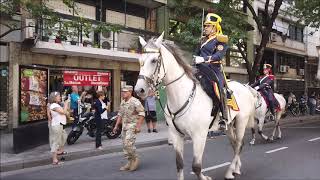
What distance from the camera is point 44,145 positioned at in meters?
13.8

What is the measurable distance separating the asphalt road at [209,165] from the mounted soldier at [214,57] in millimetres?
1987

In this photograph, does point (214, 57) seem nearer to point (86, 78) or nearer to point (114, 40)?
point (86, 78)

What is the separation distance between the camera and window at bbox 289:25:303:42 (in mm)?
42938

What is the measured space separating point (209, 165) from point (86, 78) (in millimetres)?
11943

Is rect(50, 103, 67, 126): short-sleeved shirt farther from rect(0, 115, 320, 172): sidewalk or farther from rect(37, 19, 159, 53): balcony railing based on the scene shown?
rect(37, 19, 159, 53): balcony railing

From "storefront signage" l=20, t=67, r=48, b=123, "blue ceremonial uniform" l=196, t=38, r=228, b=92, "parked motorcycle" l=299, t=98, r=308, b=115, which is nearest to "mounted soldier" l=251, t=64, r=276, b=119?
"storefront signage" l=20, t=67, r=48, b=123

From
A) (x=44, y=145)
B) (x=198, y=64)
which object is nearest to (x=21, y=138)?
(x=44, y=145)

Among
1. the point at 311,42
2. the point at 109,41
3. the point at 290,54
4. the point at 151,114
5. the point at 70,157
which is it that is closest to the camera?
the point at 70,157

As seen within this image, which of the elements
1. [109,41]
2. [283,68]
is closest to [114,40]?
[109,41]

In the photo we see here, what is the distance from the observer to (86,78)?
2138cm

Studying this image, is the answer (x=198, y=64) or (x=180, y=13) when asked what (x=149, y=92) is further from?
(x=180, y=13)

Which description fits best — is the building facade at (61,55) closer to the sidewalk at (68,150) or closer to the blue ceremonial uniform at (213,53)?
the sidewalk at (68,150)

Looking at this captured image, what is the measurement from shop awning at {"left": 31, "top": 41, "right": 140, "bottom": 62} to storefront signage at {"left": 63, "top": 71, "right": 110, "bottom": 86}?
2.75ft

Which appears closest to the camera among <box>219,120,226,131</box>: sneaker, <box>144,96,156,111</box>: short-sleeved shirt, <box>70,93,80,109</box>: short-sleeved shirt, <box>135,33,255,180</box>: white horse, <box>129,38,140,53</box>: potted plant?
<box>135,33,255,180</box>: white horse
